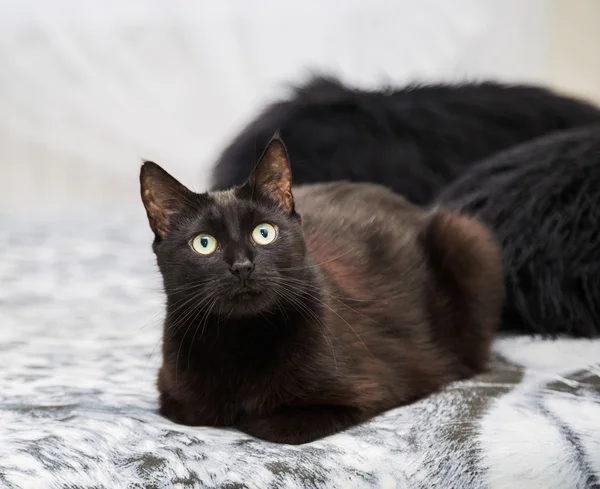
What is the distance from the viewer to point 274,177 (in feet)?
3.20

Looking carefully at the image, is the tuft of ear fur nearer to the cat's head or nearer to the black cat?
the black cat

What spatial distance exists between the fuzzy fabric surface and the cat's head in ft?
0.58

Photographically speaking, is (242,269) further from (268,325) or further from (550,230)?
(550,230)

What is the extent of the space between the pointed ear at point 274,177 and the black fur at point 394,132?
812 millimetres

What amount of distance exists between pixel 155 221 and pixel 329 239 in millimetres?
347

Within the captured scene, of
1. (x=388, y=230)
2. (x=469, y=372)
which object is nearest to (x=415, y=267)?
(x=388, y=230)

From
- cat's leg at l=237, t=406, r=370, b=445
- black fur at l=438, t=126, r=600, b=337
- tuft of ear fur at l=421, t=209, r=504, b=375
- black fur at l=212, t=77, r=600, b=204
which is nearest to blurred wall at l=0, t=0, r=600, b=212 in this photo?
black fur at l=212, t=77, r=600, b=204

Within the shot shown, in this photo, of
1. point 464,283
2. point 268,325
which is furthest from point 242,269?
point 464,283

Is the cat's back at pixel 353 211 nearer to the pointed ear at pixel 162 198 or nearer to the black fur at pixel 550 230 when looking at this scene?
the black fur at pixel 550 230

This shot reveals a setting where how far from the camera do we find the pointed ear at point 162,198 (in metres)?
0.94

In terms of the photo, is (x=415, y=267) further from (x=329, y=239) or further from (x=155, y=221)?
(x=155, y=221)

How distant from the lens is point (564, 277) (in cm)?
133

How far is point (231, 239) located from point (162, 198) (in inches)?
4.6

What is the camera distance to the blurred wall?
8.37 feet
